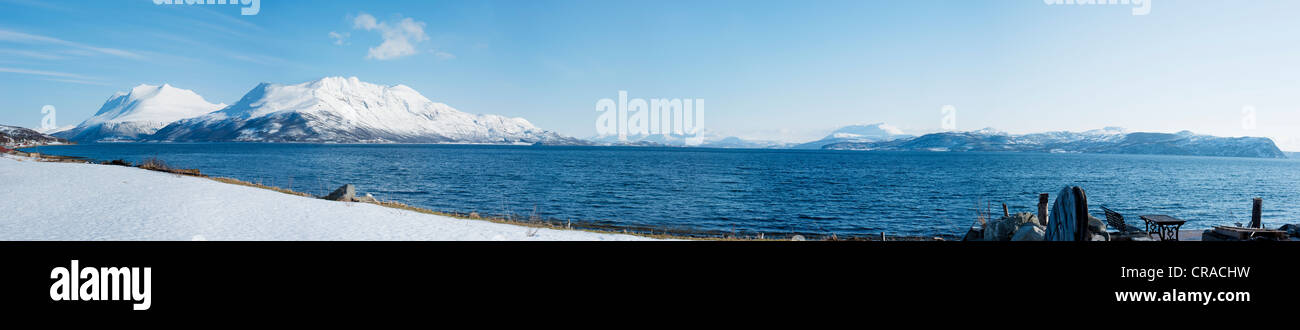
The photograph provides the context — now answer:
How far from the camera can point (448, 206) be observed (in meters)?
37.2

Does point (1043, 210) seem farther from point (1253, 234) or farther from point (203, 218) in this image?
point (203, 218)

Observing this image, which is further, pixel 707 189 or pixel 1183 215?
pixel 707 189

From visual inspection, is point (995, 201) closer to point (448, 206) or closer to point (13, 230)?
point (448, 206)

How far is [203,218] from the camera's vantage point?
1273cm

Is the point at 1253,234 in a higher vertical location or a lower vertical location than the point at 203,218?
lower

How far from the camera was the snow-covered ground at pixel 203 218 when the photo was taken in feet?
37.1

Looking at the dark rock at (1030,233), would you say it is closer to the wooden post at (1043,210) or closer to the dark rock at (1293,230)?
the wooden post at (1043,210)

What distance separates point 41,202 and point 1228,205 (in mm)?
72932

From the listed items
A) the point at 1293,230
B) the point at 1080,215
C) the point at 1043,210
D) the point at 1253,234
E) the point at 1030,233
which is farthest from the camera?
the point at 1293,230

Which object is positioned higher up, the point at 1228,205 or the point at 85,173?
the point at 85,173

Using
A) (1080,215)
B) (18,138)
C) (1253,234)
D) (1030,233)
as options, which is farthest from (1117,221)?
(18,138)

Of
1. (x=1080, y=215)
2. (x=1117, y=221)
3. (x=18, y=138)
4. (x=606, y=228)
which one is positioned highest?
(x=18, y=138)

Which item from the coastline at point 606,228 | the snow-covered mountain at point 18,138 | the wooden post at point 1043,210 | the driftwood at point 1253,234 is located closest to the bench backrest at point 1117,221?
the driftwood at point 1253,234
